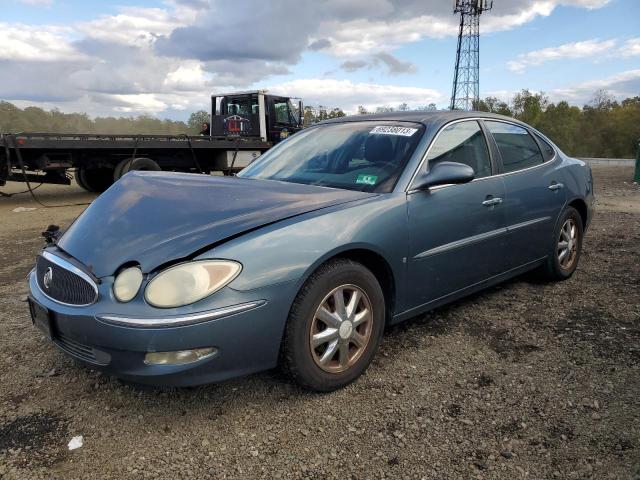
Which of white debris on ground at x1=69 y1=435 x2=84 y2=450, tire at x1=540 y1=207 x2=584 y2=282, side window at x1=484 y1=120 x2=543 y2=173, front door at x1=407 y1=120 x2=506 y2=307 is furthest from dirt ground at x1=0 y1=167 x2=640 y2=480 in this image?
side window at x1=484 y1=120 x2=543 y2=173

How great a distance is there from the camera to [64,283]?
250cm

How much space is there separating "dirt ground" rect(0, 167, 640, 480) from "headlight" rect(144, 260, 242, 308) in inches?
26.4

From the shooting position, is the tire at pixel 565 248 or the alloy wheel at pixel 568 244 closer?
the tire at pixel 565 248

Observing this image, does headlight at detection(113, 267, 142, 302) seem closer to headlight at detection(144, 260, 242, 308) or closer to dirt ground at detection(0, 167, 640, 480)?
headlight at detection(144, 260, 242, 308)

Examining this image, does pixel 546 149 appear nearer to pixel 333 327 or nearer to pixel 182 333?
pixel 333 327

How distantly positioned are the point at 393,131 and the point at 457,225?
2.50ft

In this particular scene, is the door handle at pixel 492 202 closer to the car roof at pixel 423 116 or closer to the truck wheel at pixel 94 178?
the car roof at pixel 423 116

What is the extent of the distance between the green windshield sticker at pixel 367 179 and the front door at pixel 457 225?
239 millimetres

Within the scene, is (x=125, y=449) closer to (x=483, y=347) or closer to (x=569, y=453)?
(x=569, y=453)

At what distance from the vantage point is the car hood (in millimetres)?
2379

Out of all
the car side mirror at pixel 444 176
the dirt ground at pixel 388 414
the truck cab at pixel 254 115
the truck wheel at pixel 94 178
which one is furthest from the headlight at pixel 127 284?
the truck cab at pixel 254 115

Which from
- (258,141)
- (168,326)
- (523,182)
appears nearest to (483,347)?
(523,182)

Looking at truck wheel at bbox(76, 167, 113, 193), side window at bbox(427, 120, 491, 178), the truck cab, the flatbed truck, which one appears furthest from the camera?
the truck cab

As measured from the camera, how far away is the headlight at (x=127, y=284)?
7.39 ft
